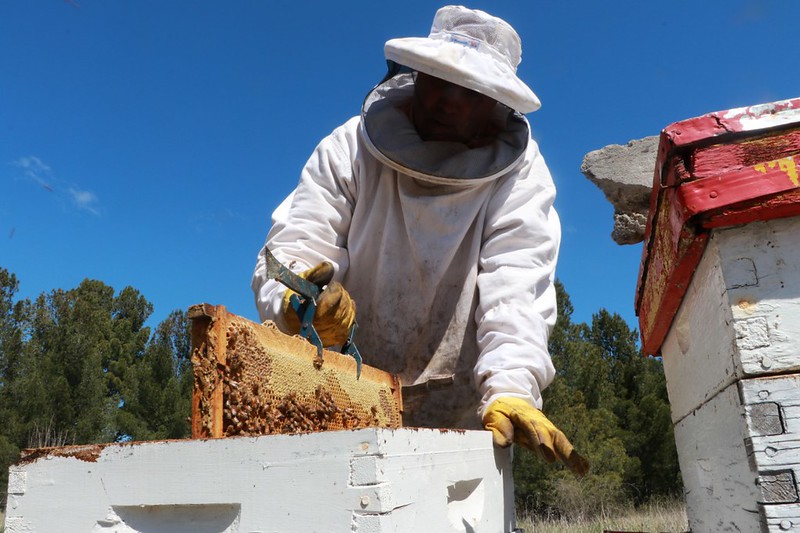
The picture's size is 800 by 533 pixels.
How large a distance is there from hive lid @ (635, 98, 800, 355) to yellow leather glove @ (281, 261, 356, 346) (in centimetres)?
98

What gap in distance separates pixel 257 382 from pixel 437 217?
1152mm

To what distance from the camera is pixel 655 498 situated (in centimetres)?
1095

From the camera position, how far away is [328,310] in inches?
75.4

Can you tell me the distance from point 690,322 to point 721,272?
1.52 ft

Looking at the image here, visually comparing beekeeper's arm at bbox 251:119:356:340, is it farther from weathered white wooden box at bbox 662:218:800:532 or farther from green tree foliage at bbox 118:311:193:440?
green tree foliage at bbox 118:311:193:440

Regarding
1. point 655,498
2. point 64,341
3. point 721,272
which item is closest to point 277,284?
point 721,272

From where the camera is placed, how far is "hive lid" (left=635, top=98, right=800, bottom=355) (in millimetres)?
1159

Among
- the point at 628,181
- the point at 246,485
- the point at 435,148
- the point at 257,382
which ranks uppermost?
the point at 628,181

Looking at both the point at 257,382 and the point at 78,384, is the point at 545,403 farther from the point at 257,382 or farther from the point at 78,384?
the point at 257,382

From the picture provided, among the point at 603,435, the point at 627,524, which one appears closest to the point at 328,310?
the point at 627,524

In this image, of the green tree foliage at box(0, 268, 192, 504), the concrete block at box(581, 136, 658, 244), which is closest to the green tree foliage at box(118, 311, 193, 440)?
the green tree foliage at box(0, 268, 192, 504)

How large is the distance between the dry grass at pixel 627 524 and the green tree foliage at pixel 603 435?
60 centimetres

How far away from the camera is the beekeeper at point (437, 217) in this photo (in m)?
2.28

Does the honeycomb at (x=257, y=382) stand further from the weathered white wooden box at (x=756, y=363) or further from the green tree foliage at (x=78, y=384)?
the green tree foliage at (x=78, y=384)
